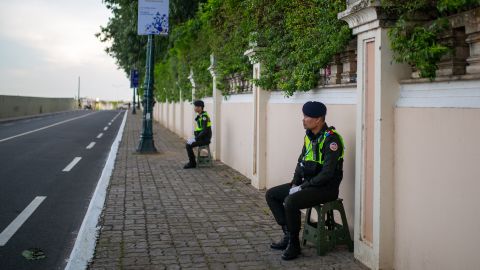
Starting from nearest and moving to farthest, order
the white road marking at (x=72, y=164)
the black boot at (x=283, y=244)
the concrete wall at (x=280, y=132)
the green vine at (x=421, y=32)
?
the green vine at (x=421, y=32)
the black boot at (x=283, y=244)
the concrete wall at (x=280, y=132)
the white road marking at (x=72, y=164)

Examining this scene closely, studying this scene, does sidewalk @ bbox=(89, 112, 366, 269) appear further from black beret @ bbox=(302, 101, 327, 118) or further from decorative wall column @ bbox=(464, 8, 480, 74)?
decorative wall column @ bbox=(464, 8, 480, 74)

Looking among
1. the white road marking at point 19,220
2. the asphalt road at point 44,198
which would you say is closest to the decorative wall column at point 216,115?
the asphalt road at point 44,198

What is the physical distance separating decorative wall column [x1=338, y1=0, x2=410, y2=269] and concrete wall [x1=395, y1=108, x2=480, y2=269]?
3.6 inches

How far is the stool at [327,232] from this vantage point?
5293 mm

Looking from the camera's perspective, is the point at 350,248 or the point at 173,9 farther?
the point at 173,9

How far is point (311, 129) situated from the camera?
5.36 meters

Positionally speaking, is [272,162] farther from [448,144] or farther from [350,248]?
[448,144]

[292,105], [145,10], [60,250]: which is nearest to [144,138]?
[145,10]

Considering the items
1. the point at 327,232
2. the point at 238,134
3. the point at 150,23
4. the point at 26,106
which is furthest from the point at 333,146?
the point at 26,106

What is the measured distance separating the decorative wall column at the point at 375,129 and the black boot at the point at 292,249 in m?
0.63

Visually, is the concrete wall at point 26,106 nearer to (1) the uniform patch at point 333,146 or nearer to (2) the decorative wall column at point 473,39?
(1) the uniform patch at point 333,146

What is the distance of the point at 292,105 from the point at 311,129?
8.66ft

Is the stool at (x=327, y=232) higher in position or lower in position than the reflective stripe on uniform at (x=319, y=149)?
lower

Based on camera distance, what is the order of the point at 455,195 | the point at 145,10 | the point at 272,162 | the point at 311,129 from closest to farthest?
the point at 455,195 → the point at 311,129 → the point at 272,162 → the point at 145,10
